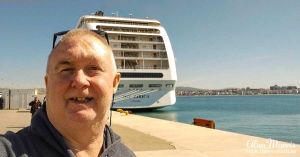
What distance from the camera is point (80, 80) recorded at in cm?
139

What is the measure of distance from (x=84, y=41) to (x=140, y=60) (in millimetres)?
45661

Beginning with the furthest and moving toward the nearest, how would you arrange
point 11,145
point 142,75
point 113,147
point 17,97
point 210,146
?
point 142,75 → point 17,97 → point 210,146 → point 113,147 → point 11,145

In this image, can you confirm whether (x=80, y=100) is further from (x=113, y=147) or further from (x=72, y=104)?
(x=113, y=147)

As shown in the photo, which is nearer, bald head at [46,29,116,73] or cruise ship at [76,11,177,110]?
bald head at [46,29,116,73]

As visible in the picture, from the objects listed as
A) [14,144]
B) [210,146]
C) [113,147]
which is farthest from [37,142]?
[210,146]

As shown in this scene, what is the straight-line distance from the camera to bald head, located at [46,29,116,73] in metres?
1.45

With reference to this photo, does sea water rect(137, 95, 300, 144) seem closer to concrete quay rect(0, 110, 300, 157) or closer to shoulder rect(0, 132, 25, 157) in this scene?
concrete quay rect(0, 110, 300, 157)

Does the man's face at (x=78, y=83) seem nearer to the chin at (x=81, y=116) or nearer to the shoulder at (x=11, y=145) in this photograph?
the chin at (x=81, y=116)

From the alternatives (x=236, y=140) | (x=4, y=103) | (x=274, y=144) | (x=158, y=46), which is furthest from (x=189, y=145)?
(x=158, y=46)

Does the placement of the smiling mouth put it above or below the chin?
above

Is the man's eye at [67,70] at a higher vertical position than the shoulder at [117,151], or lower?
higher

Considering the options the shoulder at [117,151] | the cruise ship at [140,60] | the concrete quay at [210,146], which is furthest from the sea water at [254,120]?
the shoulder at [117,151]

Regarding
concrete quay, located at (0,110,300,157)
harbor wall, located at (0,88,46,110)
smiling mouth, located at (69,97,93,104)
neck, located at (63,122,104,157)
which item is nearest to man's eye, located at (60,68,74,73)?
smiling mouth, located at (69,97,93,104)

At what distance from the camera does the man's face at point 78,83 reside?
1.38 meters
